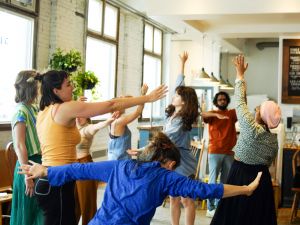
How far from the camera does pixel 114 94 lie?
9.61m

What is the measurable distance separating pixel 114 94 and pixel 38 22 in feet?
10.4

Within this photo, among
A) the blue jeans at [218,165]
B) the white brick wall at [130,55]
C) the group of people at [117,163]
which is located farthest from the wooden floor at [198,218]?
the white brick wall at [130,55]

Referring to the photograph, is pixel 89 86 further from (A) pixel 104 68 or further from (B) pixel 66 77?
(B) pixel 66 77

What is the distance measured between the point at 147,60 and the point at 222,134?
5833 mm

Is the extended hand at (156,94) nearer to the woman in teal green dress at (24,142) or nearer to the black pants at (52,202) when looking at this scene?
the black pants at (52,202)

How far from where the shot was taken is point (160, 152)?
2439 mm

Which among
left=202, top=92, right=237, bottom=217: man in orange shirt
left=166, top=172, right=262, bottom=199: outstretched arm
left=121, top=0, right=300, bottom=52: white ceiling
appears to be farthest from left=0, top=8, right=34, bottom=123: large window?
left=166, top=172, right=262, bottom=199: outstretched arm

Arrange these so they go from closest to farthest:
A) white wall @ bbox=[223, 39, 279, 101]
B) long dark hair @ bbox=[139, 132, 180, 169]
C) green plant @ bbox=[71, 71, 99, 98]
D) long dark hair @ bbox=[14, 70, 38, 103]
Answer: long dark hair @ bbox=[139, 132, 180, 169], long dark hair @ bbox=[14, 70, 38, 103], green plant @ bbox=[71, 71, 99, 98], white wall @ bbox=[223, 39, 279, 101]

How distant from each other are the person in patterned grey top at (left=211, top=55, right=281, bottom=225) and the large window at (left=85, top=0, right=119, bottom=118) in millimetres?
5145

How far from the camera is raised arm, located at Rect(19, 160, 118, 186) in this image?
2443 millimetres

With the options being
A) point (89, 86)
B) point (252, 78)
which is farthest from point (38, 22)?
point (252, 78)

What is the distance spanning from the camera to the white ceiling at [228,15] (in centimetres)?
787

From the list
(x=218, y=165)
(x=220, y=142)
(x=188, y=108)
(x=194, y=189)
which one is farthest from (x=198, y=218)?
(x=194, y=189)

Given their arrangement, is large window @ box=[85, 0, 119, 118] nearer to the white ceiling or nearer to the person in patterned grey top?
the white ceiling
